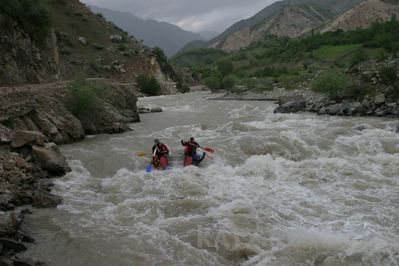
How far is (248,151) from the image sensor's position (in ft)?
67.3

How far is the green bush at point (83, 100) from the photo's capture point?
2597 cm

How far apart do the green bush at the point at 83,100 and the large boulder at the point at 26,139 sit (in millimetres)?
8562

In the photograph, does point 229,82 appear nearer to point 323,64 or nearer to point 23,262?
point 323,64

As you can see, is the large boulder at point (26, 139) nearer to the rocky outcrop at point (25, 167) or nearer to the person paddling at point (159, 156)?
the rocky outcrop at point (25, 167)

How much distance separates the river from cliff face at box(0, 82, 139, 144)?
157cm

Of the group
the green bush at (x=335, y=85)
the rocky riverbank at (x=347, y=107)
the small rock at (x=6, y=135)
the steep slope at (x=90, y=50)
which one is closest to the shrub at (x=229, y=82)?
the steep slope at (x=90, y=50)

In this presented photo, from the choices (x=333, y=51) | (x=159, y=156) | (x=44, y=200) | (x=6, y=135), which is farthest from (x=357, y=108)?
(x=333, y=51)

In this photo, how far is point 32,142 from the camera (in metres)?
17.3

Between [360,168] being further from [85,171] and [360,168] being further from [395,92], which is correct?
[395,92]

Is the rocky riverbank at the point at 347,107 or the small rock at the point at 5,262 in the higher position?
the small rock at the point at 5,262

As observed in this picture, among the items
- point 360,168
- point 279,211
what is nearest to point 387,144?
point 360,168

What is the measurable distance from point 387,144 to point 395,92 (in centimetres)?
1285

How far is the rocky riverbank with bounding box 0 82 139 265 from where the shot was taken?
1075cm

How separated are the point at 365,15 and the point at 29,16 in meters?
139
